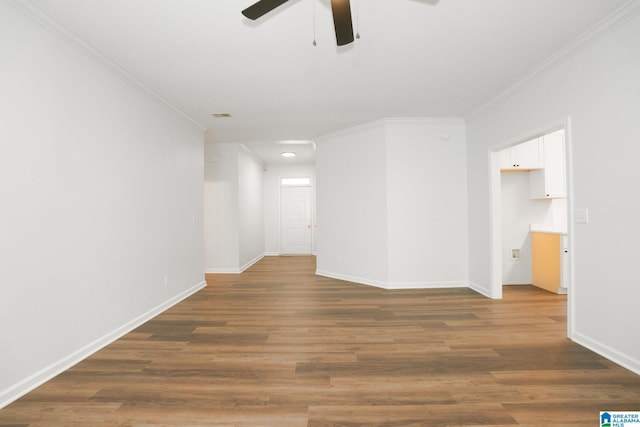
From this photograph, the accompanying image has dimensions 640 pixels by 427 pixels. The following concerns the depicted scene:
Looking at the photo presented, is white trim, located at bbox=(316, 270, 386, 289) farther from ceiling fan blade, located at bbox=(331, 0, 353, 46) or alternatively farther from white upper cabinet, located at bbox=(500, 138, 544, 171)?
ceiling fan blade, located at bbox=(331, 0, 353, 46)

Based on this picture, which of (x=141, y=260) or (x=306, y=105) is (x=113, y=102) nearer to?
(x=141, y=260)

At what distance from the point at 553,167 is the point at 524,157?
0.48m

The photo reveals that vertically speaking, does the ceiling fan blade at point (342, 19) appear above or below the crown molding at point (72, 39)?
below

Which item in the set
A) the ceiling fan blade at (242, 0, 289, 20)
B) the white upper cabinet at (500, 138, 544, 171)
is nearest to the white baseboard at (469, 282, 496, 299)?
the white upper cabinet at (500, 138, 544, 171)

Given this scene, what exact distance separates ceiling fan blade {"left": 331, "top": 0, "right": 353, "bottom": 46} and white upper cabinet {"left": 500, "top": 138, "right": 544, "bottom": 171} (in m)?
3.58

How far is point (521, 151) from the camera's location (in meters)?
4.40

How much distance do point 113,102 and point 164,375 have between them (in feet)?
8.58

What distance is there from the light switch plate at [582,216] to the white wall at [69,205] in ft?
14.6

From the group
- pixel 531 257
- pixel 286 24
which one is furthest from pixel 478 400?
pixel 531 257

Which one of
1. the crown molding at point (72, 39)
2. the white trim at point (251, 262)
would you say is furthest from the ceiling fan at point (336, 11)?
the white trim at point (251, 262)

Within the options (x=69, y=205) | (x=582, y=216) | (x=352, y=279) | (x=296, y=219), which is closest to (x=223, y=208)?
(x=352, y=279)

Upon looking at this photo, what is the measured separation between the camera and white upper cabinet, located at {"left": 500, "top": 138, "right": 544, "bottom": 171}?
4.39 meters

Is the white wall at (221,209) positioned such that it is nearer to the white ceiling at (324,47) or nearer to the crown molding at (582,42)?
the white ceiling at (324,47)

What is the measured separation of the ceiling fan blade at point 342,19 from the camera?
163cm
